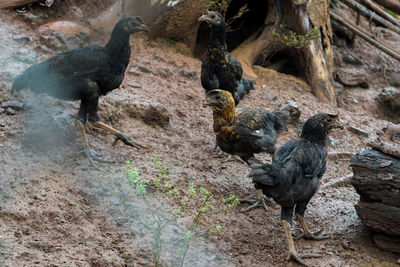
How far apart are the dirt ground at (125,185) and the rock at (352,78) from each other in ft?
7.45

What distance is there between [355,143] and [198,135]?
3026 mm

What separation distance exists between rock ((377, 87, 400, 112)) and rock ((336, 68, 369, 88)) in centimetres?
46

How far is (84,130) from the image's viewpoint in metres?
5.72

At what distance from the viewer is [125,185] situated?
206 inches

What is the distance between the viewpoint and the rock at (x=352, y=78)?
1064 centimetres

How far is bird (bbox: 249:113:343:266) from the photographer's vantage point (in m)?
4.80

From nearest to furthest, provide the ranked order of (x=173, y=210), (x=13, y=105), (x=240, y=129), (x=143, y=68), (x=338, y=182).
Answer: (x=173, y=210) < (x=13, y=105) < (x=240, y=129) < (x=338, y=182) < (x=143, y=68)

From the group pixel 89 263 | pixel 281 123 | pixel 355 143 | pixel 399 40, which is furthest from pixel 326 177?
pixel 399 40

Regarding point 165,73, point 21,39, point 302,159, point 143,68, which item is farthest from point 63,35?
point 302,159

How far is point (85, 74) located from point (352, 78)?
6.99 metres

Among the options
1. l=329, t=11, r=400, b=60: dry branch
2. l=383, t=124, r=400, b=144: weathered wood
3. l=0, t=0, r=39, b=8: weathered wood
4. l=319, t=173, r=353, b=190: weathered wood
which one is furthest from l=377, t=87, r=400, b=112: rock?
l=0, t=0, r=39, b=8: weathered wood

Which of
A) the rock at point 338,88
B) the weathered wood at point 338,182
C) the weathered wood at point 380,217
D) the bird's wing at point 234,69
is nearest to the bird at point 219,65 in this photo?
the bird's wing at point 234,69

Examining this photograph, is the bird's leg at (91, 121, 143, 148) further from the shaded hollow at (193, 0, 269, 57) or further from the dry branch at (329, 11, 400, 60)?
the dry branch at (329, 11, 400, 60)

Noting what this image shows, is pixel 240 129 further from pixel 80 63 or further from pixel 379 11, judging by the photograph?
pixel 379 11
